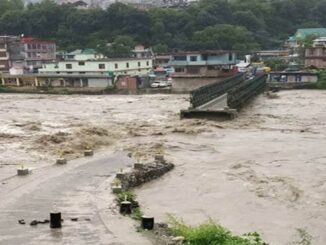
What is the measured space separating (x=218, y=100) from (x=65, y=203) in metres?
27.5

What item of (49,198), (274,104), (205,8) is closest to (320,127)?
(274,104)

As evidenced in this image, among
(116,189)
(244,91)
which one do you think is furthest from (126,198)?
(244,91)

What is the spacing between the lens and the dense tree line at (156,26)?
82.7m

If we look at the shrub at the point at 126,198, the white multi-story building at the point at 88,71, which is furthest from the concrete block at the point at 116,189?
the white multi-story building at the point at 88,71

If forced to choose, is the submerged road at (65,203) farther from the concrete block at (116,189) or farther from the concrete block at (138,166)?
the concrete block at (138,166)

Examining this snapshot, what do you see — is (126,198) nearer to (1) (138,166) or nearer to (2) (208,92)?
(1) (138,166)

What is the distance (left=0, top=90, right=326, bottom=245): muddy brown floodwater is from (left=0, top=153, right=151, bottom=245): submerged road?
1.45 meters

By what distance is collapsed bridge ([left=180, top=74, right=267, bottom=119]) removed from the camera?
35.8 m

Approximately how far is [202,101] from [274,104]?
1156 centimetres

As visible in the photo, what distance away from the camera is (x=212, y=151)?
83.1 feet

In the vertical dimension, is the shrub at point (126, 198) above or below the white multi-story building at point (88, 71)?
below

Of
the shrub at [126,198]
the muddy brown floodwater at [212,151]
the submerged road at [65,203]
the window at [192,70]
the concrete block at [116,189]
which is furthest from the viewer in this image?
the window at [192,70]

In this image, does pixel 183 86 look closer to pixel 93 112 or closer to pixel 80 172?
pixel 93 112

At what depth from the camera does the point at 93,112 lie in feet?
138
